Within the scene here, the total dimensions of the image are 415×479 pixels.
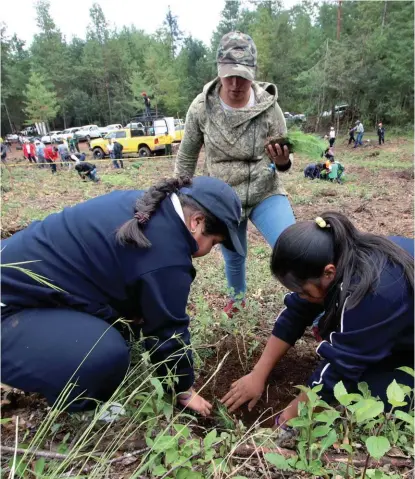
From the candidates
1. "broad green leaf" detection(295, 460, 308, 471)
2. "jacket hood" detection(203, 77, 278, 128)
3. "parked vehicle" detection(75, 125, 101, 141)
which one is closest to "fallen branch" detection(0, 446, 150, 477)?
"broad green leaf" detection(295, 460, 308, 471)

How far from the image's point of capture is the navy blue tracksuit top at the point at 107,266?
1434 millimetres

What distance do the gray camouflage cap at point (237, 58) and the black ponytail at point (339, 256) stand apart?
105 cm

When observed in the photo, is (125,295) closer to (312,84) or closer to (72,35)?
(312,84)

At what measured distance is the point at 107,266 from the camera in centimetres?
148

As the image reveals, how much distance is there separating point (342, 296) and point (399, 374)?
528mm

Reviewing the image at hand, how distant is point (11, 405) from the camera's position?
5.75 feet

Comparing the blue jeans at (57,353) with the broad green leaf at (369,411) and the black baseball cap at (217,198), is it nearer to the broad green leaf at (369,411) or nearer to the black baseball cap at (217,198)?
the black baseball cap at (217,198)

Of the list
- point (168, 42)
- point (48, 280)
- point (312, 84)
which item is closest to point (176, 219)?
point (48, 280)

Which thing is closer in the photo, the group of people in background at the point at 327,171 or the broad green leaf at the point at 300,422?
the broad green leaf at the point at 300,422

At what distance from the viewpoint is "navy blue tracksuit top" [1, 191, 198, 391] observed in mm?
1434

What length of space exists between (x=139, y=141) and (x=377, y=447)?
18668mm

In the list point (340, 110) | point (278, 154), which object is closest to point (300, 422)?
point (278, 154)

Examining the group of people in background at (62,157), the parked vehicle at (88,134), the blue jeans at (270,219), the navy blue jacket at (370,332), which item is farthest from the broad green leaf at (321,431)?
the parked vehicle at (88,134)

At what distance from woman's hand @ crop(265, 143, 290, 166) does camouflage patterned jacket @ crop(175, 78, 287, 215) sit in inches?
2.7
